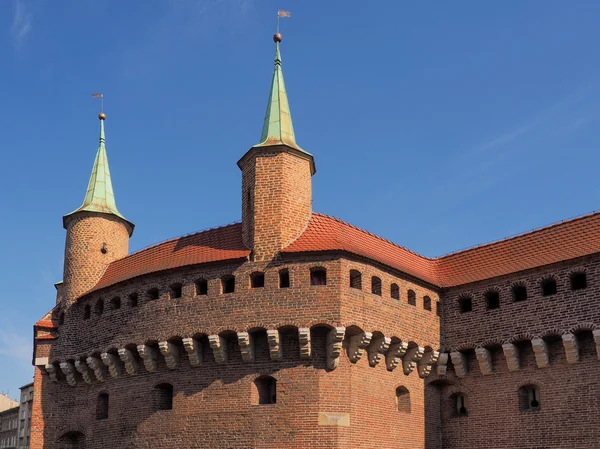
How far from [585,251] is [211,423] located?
12.3m

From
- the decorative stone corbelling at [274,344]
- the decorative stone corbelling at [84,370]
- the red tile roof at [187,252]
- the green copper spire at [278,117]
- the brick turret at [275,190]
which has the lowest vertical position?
the decorative stone corbelling at [84,370]

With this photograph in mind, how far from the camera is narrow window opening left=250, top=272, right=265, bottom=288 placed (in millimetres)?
23750

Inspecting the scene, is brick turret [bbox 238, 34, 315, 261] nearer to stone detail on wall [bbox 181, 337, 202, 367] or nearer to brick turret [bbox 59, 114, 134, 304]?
stone detail on wall [bbox 181, 337, 202, 367]

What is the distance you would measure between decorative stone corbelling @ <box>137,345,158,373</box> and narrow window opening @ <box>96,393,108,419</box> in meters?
3.17

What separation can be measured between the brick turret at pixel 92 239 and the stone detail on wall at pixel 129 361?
14.5ft

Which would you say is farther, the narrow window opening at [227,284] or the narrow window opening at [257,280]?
the narrow window opening at [227,284]

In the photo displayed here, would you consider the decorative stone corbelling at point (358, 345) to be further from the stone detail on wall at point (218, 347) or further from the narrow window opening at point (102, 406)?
the narrow window opening at point (102, 406)

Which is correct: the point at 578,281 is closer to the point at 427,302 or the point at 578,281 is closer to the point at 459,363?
the point at 459,363

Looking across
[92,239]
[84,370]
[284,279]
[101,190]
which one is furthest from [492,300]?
[101,190]

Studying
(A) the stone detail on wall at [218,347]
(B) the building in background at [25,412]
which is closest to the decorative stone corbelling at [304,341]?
(A) the stone detail on wall at [218,347]

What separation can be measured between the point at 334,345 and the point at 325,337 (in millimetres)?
591

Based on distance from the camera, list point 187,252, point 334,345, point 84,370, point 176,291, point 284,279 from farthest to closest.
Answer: point 84,370 → point 187,252 → point 176,291 → point 284,279 → point 334,345

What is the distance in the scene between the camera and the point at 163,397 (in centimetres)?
2492

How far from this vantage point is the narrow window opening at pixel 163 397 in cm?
2470
